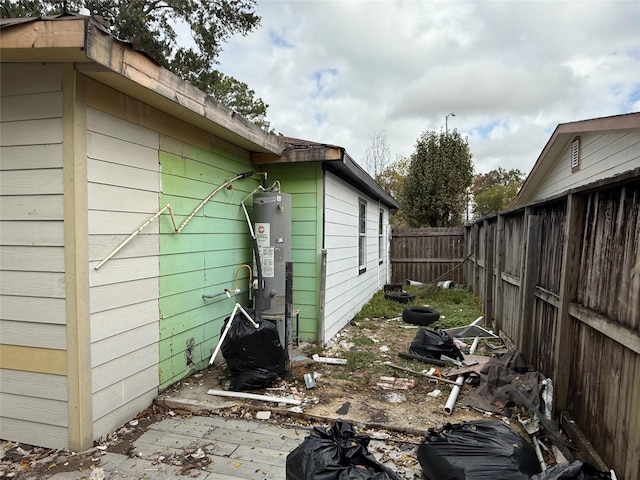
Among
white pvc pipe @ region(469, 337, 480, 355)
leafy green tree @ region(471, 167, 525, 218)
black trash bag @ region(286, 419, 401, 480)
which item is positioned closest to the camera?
black trash bag @ region(286, 419, 401, 480)

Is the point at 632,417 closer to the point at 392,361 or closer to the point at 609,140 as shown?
the point at 392,361

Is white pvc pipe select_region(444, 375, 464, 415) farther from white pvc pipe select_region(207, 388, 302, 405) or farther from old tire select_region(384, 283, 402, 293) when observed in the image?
old tire select_region(384, 283, 402, 293)

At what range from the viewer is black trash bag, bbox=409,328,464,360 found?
4.26 metres

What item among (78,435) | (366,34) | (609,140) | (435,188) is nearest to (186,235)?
(78,435)

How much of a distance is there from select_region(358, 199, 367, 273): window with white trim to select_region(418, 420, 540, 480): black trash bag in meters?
5.12

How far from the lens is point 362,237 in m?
7.47

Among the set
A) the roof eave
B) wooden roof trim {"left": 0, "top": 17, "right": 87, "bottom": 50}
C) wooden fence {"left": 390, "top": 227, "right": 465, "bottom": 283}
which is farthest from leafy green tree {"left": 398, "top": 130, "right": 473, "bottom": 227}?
wooden roof trim {"left": 0, "top": 17, "right": 87, "bottom": 50}

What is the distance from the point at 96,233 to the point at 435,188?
1377 centimetres

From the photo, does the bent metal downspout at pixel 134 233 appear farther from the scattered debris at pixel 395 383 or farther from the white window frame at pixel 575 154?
the white window frame at pixel 575 154

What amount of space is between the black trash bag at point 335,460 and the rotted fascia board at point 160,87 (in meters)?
2.43

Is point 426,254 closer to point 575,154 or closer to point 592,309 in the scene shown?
point 575,154

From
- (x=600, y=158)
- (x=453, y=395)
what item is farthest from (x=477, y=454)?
(x=600, y=158)

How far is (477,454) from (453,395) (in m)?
1.38

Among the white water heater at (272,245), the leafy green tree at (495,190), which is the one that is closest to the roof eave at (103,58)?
the white water heater at (272,245)
